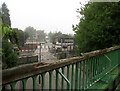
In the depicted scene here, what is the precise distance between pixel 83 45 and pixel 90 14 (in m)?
2.55

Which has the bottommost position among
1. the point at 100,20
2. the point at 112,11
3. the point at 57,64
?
the point at 57,64

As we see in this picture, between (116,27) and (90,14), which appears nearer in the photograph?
(116,27)

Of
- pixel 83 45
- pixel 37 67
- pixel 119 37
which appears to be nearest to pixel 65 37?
pixel 83 45

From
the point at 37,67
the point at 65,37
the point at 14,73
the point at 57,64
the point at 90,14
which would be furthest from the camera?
the point at 65,37

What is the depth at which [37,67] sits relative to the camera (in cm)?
94

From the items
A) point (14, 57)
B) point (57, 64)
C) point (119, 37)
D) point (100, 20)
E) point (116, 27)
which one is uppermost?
point (100, 20)

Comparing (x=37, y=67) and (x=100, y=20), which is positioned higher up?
(x=100, y=20)

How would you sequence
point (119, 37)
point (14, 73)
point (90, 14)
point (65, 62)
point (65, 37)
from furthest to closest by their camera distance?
point (65, 37) < point (90, 14) < point (119, 37) < point (65, 62) < point (14, 73)

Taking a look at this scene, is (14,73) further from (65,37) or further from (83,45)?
(65,37)

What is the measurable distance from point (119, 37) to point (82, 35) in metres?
2.61

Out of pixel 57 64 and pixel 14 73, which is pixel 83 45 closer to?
pixel 57 64

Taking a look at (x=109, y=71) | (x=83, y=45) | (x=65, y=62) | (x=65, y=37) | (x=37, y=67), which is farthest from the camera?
(x=65, y=37)

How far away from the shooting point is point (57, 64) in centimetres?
115

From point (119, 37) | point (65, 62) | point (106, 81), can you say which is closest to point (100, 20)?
A: point (119, 37)
